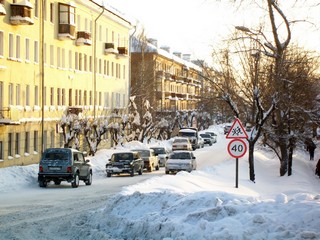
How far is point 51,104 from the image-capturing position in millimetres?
50312

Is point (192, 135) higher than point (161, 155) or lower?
higher

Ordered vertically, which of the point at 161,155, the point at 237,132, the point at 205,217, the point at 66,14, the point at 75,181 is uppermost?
the point at 66,14

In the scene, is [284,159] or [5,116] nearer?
[284,159]

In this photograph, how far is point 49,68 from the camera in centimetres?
4969

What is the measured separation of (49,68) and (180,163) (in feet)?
45.8

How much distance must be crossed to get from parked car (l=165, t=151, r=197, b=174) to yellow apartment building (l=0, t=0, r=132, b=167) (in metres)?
9.63

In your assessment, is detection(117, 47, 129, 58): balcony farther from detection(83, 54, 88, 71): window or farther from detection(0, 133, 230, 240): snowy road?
detection(0, 133, 230, 240): snowy road

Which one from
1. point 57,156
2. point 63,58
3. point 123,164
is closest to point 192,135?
point 63,58

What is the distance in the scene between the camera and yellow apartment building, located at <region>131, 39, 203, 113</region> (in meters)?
86.2

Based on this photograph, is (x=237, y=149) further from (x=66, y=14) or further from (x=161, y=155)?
(x=66, y=14)

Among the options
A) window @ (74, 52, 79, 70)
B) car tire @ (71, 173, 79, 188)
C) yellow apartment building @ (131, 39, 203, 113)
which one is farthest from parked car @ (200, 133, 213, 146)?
car tire @ (71, 173, 79, 188)

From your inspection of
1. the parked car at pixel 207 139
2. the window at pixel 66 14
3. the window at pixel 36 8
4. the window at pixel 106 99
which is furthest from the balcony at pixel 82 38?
the parked car at pixel 207 139

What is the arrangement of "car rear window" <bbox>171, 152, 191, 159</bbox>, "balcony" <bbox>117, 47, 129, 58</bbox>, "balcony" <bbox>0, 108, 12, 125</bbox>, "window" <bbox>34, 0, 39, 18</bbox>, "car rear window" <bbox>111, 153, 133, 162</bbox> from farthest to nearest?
"balcony" <bbox>117, 47, 129, 58</bbox>
"window" <bbox>34, 0, 39, 18</bbox>
"car rear window" <bbox>171, 152, 191, 159</bbox>
"car rear window" <bbox>111, 153, 133, 162</bbox>
"balcony" <bbox>0, 108, 12, 125</bbox>

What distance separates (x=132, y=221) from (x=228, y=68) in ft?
75.8
